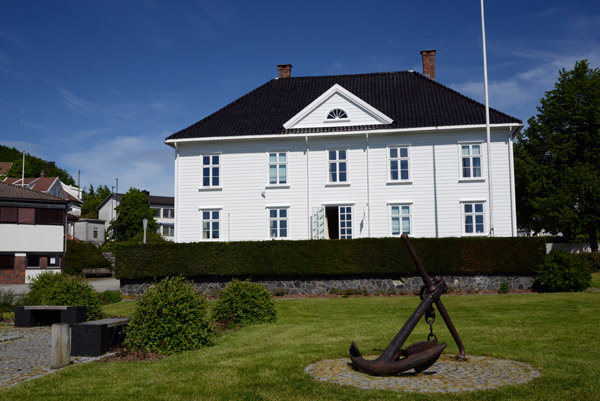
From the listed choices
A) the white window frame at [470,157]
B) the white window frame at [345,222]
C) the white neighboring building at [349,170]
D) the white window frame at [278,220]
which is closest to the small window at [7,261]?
the white neighboring building at [349,170]

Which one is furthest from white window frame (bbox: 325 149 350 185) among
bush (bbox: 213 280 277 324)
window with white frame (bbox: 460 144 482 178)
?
bush (bbox: 213 280 277 324)

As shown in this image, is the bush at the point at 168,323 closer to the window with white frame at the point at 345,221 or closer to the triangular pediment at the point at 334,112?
the window with white frame at the point at 345,221

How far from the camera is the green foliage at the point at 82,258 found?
45.6 metres

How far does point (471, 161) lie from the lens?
2900cm

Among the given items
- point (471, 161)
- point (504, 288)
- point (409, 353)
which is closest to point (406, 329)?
point (409, 353)

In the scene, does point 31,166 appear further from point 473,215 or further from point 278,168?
point 473,215

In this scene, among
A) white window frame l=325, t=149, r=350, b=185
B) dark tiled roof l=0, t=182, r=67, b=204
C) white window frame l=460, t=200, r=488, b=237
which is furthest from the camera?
dark tiled roof l=0, t=182, r=67, b=204

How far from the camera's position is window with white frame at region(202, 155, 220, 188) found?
31031 millimetres

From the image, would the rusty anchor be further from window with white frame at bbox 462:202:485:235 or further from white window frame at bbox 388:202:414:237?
window with white frame at bbox 462:202:485:235

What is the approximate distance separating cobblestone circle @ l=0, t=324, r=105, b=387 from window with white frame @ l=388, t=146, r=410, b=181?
19.4 metres

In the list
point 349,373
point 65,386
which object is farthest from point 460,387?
point 65,386

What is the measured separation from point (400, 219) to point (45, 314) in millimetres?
18590

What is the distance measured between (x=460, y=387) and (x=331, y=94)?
2478 cm

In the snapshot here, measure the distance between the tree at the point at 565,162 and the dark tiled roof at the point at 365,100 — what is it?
1537cm
